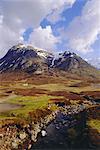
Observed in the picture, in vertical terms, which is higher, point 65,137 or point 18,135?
point 18,135

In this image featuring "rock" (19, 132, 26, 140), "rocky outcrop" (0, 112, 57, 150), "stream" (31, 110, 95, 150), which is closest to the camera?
"stream" (31, 110, 95, 150)

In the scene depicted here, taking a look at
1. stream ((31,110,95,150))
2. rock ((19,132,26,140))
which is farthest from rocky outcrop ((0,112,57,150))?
stream ((31,110,95,150))

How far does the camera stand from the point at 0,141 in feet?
165

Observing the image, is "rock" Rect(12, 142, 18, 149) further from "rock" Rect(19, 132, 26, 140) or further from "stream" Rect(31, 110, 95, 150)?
"rock" Rect(19, 132, 26, 140)

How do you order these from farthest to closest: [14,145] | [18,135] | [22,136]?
[22,136] → [18,135] → [14,145]

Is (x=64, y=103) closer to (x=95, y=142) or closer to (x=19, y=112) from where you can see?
(x=19, y=112)

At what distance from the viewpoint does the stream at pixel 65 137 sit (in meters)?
50.2

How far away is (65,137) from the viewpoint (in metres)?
54.8

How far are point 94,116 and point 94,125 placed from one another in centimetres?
662

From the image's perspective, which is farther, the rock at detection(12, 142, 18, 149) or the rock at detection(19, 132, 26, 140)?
the rock at detection(19, 132, 26, 140)

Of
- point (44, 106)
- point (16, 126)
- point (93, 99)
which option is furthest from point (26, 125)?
point (93, 99)

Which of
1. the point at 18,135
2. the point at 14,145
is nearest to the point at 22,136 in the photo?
the point at 18,135

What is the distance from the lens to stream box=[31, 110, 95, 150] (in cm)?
5016

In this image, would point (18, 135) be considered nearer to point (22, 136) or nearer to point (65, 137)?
point (22, 136)
